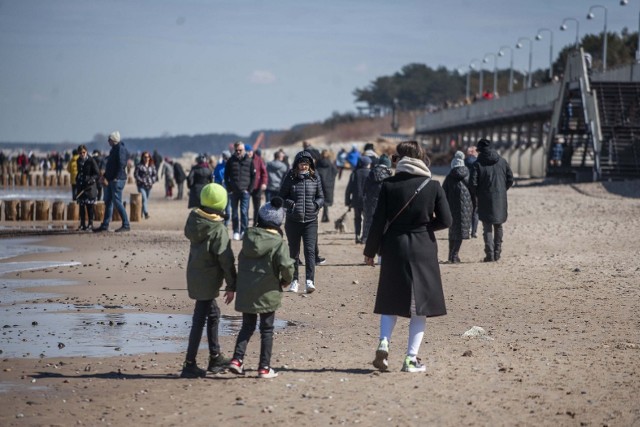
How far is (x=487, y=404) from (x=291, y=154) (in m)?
153

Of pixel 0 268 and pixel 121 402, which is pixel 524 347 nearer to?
pixel 121 402

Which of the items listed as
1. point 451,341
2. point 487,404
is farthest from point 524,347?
point 487,404

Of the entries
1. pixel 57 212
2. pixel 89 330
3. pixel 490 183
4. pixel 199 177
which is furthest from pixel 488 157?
pixel 57 212

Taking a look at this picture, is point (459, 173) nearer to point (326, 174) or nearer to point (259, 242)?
point (326, 174)

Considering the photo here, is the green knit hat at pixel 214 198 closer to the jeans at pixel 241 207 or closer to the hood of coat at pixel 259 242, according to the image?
the hood of coat at pixel 259 242

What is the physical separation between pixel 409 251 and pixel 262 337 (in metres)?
1.33

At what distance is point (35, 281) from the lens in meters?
17.7

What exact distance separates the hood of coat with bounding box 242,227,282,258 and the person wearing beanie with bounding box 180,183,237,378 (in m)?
0.16

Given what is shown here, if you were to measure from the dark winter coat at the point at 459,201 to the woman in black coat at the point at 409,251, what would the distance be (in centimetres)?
969

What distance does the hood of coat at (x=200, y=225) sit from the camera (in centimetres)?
1006

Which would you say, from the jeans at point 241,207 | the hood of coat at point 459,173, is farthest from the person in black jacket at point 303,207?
the jeans at point 241,207

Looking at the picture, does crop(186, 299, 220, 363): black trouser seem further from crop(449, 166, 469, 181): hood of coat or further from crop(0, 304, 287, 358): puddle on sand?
crop(449, 166, 469, 181): hood of coat

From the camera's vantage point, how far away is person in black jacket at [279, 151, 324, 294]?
15.9 m

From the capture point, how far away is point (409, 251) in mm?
10148
